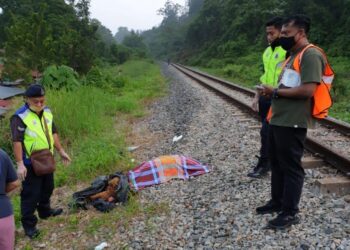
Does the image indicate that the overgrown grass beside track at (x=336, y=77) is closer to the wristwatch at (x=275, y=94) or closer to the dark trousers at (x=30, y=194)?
the wristwatch at (x=275, y=94)

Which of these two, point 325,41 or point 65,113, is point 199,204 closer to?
point 65,113

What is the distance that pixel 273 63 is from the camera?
4.97 meters

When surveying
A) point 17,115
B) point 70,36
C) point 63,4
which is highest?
A: point 63,4

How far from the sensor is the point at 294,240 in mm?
3666

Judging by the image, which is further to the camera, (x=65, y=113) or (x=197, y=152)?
(x=65, y=113)

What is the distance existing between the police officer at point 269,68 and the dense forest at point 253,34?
2.78 metres

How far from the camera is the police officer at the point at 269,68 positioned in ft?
15.8

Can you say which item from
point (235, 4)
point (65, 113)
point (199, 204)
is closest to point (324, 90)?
point (199, 204)

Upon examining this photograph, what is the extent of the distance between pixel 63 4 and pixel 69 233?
4298 centimetres

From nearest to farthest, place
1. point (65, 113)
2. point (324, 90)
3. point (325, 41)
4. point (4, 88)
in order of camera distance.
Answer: point (324, 90) → point (65, 113) → point (4, 88) → point (325, 41)

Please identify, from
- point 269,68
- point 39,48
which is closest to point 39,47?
point 39,48

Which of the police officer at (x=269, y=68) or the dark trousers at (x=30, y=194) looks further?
the police officer at (x=269, y=68)

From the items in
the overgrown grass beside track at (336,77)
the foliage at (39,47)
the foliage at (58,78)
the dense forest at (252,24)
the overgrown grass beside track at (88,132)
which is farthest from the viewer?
the dense forest at (252,24)

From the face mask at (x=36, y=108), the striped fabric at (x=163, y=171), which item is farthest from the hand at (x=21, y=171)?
the striped fabric at (x=163, y=171)
